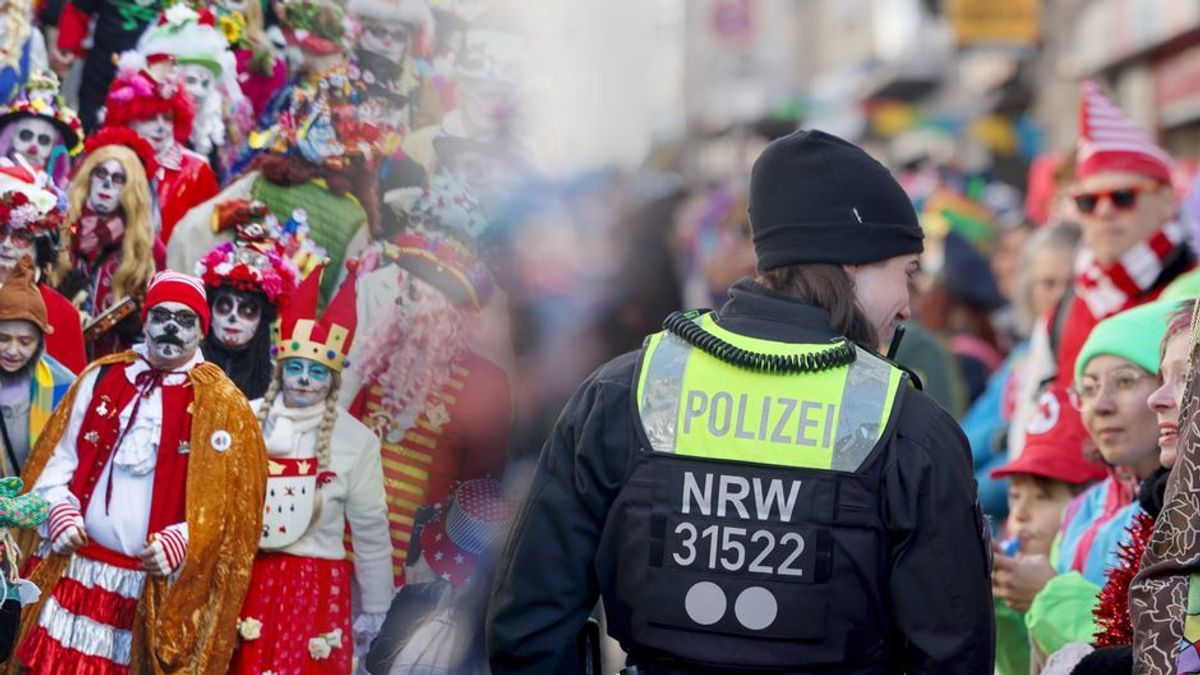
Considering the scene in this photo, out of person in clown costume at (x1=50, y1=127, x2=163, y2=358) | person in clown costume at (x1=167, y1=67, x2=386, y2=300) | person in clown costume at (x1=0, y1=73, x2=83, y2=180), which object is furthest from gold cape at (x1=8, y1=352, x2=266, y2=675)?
person in clown costume at (x1=0, y1=73, x2=83, y2=180)

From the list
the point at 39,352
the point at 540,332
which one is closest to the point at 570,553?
the point at 39,352

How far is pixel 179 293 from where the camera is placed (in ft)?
12.6

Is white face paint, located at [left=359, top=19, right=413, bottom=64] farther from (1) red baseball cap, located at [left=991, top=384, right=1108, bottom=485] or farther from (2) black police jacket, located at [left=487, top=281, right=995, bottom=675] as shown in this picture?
(1) red baseball cap, located at [left=991, top=384, right=1108, bottom=485]

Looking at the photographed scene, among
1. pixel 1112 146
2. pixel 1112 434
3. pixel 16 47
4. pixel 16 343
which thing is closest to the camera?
pixel 16 343

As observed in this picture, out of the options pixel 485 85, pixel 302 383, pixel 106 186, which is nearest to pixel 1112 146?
pixel 485 85

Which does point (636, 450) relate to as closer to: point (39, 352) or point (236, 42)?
point (39, 352)

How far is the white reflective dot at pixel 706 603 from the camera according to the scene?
338 cm

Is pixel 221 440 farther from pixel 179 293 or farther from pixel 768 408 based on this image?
pixel 768 408

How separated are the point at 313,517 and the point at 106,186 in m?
0.92

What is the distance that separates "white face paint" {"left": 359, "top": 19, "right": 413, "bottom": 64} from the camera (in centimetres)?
442

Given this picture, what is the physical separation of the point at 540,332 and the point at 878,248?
2.15m

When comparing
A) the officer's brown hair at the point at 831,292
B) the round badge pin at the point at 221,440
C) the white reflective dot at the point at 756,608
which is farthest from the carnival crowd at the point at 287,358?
the officer's brown hair at the point at 831,292

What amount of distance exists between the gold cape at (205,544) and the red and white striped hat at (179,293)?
0.38ft

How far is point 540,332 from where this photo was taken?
5.60 m
